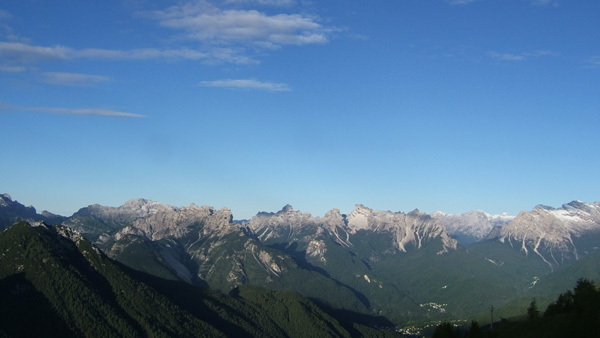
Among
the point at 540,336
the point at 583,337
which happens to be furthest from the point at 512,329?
the point at 583,337

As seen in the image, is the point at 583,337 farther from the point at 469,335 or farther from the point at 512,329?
the point at 512,329

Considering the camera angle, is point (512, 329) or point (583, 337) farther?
point (512, 329)

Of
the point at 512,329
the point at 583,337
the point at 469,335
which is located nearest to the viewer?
the point at 583,337

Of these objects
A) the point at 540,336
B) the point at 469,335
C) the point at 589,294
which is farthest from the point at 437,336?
the point at 589,294

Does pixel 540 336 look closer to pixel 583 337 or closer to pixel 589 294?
pixel 583 337

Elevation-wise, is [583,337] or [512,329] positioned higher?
[583,337]

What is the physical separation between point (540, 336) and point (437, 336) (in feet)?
87.1

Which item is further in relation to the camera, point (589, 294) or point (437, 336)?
point (589, 294)

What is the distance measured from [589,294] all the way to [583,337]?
47986 millimetres

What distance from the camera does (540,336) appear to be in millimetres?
165250

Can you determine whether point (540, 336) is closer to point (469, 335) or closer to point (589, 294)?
point (469, 335)

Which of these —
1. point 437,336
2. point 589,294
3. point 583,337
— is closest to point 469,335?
point 437,336

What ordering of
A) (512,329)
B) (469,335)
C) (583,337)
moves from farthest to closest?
1. (512,329)
2. (469,335)
3. (583,337)

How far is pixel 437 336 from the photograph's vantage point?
172 meters
